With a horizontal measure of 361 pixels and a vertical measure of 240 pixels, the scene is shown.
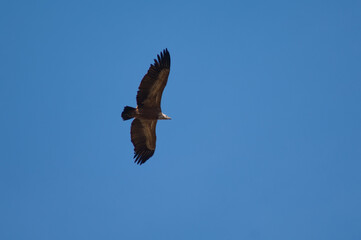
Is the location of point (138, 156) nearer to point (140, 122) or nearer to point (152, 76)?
point (140, 122)

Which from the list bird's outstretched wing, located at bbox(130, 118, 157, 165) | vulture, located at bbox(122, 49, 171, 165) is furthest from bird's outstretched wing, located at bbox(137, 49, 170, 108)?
bird's outstretched wing, located at bbox(130, 118, 157, 165)

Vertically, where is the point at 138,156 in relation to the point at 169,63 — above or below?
below

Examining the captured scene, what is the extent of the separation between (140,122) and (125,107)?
1.28 m

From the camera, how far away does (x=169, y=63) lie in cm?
1767

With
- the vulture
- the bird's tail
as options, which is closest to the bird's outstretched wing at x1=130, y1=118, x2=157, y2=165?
the vulture

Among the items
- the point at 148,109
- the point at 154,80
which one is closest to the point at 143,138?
the point at 148,109

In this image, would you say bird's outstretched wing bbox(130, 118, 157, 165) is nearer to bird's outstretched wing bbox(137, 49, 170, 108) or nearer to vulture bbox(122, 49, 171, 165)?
vulture bbox(122, 49, 171, 165)

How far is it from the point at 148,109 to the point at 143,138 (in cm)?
162

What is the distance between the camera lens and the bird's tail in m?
17.8

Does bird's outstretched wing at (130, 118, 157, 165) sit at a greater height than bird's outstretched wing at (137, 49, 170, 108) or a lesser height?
lesser

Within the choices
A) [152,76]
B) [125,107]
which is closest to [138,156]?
[125,107]

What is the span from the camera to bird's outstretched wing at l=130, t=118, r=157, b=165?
19109 mm

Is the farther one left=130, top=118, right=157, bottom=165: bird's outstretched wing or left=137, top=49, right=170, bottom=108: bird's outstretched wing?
left=130, top=118, right=157, bottom=165: bird's outstretched wing

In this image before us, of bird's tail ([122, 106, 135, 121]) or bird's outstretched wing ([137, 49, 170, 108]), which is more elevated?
bird's outstretched wing ([137, 49, 170, 108])
